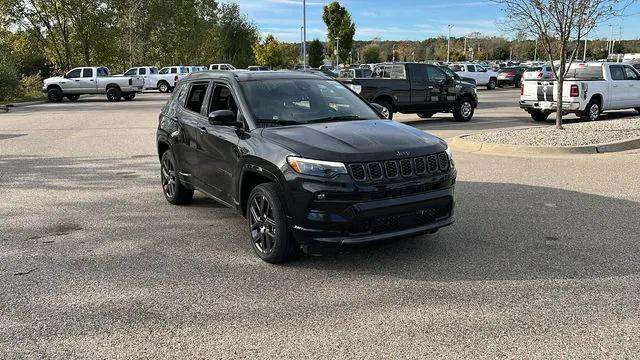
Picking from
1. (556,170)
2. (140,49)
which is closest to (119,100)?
(140,49)

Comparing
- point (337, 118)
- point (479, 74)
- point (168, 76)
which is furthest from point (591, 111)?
point (168, 76)

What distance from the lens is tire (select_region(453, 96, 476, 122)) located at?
17.7 meters

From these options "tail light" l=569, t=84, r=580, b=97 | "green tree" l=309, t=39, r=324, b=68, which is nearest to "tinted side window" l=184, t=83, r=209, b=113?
"tail light" l=569, t=84, r=580, b=97

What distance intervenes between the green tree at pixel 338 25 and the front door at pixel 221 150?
66205 millimetres

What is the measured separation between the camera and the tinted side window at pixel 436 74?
17.3m

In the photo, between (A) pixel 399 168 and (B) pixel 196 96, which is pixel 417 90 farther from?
(A) pixel 399 168

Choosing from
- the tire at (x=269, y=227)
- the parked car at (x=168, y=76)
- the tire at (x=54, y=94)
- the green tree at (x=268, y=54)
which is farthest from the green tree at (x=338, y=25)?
the tire at (x=269, y=227)

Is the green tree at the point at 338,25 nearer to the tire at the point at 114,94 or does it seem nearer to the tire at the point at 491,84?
the tire at the point at 491,84

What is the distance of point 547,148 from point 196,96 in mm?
7118

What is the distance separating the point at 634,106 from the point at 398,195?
16.4 metres

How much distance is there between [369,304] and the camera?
4.13 meters

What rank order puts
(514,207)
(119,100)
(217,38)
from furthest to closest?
1. (217,38)
2. (119,100)
3. (514,207)

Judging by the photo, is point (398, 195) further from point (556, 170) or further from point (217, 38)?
point (217, 38)

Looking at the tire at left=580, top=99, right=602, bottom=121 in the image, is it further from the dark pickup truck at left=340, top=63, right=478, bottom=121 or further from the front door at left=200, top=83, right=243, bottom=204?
the front door at left=200, top=83, right=243, bottom=204
